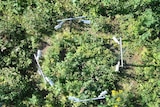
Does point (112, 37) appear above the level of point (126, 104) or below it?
above

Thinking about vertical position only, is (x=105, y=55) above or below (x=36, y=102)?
above

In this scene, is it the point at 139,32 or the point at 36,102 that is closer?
the point at 36,102

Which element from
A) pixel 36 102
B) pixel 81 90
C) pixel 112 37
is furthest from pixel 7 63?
pixel 112 37

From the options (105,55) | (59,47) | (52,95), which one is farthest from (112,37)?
(52,95)

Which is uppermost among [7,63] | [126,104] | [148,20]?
[148,20]

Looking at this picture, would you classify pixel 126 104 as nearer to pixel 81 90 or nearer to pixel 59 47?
pixel 81 90

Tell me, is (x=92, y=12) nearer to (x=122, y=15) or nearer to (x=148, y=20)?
(x=122, y=15)
